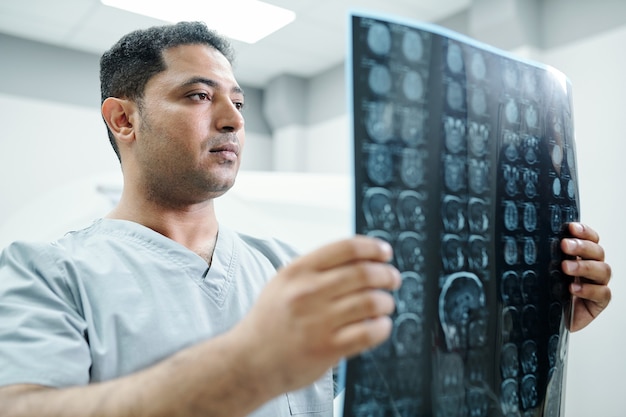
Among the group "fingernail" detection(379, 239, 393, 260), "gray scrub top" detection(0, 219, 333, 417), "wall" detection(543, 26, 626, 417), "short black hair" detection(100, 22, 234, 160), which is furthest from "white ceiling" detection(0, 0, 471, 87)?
"fingernail" detection(379, 239, 393, 260)

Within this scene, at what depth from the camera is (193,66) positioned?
0.85 metres

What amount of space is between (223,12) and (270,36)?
375 millimetres

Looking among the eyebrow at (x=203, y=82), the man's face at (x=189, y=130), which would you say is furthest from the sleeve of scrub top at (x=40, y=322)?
the eyebrow at (x=203, y=82)

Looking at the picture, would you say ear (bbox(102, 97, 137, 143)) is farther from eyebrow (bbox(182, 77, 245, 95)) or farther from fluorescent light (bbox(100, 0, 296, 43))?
fluorescent light (bbox(100, 0, 296, 43))

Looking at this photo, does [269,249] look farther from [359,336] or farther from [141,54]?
[359,336]

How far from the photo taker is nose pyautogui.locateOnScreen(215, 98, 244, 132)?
0.80m

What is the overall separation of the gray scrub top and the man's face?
3.4 inches

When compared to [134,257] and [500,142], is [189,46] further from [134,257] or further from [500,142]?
[500,142]

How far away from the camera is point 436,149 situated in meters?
0.49

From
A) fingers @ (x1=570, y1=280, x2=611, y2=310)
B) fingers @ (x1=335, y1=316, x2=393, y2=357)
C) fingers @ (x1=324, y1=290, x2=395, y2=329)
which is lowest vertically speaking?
fingers @ (x1=335, y1=316, x2=393, y2=357)

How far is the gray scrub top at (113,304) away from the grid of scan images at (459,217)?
307 millimetres

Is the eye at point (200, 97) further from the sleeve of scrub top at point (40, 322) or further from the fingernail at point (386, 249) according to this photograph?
the fingernail at point (386, 249)

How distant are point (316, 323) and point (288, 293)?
30 millimetres

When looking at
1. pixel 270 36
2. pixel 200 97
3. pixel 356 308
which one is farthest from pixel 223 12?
pixel 356 308
